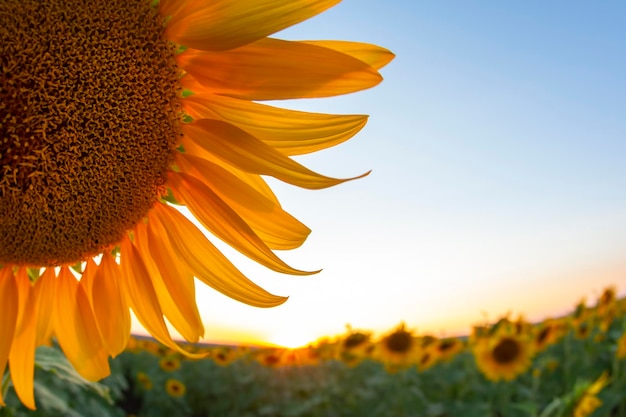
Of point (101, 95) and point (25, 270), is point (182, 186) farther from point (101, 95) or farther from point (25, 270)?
point (25, 270)

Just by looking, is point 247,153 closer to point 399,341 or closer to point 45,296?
point 45,296

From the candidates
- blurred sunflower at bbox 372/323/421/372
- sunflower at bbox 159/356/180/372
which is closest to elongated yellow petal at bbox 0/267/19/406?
blurred sunflower at bbox 372/323/421/372

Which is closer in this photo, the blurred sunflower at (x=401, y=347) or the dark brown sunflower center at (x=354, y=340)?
the blurred sunflower at (x=401, y=347)

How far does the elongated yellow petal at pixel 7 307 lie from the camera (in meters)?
1.81

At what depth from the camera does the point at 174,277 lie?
1.72 meters

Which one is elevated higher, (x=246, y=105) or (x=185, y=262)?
(x=246, y=105)

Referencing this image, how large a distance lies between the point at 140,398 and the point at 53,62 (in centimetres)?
928

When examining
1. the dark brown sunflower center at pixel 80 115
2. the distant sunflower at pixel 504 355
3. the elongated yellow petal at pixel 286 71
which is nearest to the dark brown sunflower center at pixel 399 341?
the distant sunflower at pixel 504 355

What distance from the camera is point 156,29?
4.63 ft

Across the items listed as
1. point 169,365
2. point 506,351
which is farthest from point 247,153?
point 169,365

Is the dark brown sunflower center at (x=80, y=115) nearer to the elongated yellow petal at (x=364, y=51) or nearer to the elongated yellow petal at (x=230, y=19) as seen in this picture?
the elongated yellow petal at (x=230, y=19)

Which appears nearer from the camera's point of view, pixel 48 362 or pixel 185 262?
pixel 185 262

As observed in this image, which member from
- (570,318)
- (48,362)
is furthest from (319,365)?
(48,362)

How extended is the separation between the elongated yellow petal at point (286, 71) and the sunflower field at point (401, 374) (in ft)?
16.1
